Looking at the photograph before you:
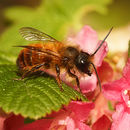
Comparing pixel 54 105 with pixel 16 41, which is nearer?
pixel 54 105

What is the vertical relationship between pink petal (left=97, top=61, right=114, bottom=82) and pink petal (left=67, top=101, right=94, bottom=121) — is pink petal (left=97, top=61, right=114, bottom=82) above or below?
above

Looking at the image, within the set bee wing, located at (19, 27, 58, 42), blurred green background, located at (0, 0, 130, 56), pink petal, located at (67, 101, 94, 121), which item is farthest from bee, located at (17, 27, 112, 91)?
blurred green background, located at (0, 0, 130, 56)

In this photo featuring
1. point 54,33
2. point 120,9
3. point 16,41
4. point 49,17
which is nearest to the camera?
point 16,41

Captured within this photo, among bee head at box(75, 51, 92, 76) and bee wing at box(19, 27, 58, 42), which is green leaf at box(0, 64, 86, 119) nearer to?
bee head at box(75, 51, 92, 76)

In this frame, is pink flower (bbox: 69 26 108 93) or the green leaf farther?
pink flower (bbox: 69 26 108 93)

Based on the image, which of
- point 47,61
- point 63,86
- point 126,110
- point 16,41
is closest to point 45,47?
point 47,61

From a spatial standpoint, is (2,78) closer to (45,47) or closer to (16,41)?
(45,47)

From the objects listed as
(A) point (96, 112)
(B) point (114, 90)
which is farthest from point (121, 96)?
(A) point (96, 112)
